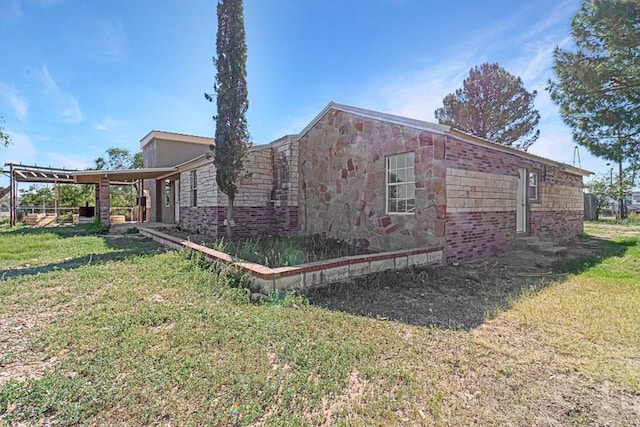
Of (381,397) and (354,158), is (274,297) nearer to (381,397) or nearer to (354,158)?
(381,397)

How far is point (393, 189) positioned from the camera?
26.0ft

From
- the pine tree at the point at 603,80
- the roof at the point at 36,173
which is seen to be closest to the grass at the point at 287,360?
the pine tree at the point at 603,80

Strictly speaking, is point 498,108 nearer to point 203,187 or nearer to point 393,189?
point 393,189

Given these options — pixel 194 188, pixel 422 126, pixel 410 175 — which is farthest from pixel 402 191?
pixel 194 188

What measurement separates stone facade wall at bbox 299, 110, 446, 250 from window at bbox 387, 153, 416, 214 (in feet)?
0.54

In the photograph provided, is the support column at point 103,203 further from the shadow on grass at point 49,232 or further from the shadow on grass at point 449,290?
the shadow on grass at point 449,290

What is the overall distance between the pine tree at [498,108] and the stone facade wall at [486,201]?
11.5m

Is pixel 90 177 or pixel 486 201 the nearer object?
pixel 486 201

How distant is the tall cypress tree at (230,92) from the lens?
29.4 feet

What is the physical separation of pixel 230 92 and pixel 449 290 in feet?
25.8

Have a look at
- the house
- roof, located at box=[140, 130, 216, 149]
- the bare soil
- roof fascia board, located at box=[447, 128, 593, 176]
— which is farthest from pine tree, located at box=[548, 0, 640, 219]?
roof, located at box=[140, 130, 216, 149]

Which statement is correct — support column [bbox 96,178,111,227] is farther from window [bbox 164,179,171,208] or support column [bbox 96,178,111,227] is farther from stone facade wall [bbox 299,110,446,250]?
stone facade wall [bbox 299,110,446,250]

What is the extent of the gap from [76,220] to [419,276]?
22783mm

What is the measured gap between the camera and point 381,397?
2.32 m
